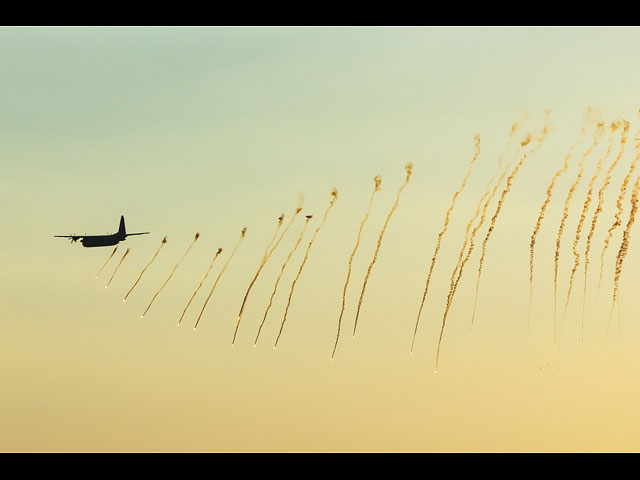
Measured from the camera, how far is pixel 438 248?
70312 mm

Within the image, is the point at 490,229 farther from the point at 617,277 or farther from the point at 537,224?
the point at 617,277
